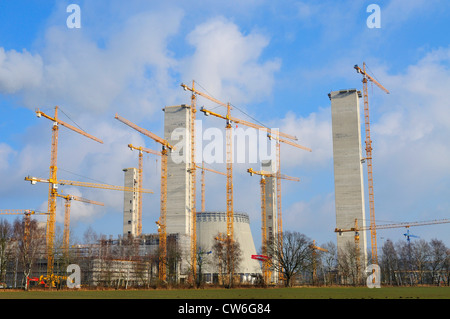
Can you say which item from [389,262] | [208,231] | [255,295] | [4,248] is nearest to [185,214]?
[208,231]

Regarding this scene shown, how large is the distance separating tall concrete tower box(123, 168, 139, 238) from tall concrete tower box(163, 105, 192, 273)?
70.2 ft

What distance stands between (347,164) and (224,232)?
34.2 meters

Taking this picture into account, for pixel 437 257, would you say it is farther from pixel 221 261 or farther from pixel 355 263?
pixel 221 261

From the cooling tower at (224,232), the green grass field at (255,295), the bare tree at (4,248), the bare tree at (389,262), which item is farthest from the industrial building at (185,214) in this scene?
the green grass field at (255,295)

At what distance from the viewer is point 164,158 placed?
13300 cm

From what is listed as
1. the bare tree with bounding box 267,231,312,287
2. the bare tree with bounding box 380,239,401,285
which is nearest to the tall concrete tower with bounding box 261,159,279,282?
the bare tree with bounding box 380,239,401,285

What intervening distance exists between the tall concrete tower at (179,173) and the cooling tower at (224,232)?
3879mm

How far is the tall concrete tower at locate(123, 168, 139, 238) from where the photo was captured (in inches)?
5787

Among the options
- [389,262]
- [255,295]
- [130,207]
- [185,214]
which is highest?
[130,207]

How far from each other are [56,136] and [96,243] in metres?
35.9

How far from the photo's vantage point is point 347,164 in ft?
387

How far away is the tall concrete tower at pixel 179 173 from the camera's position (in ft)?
421

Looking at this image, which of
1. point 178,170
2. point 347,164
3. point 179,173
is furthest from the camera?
point 178,170
